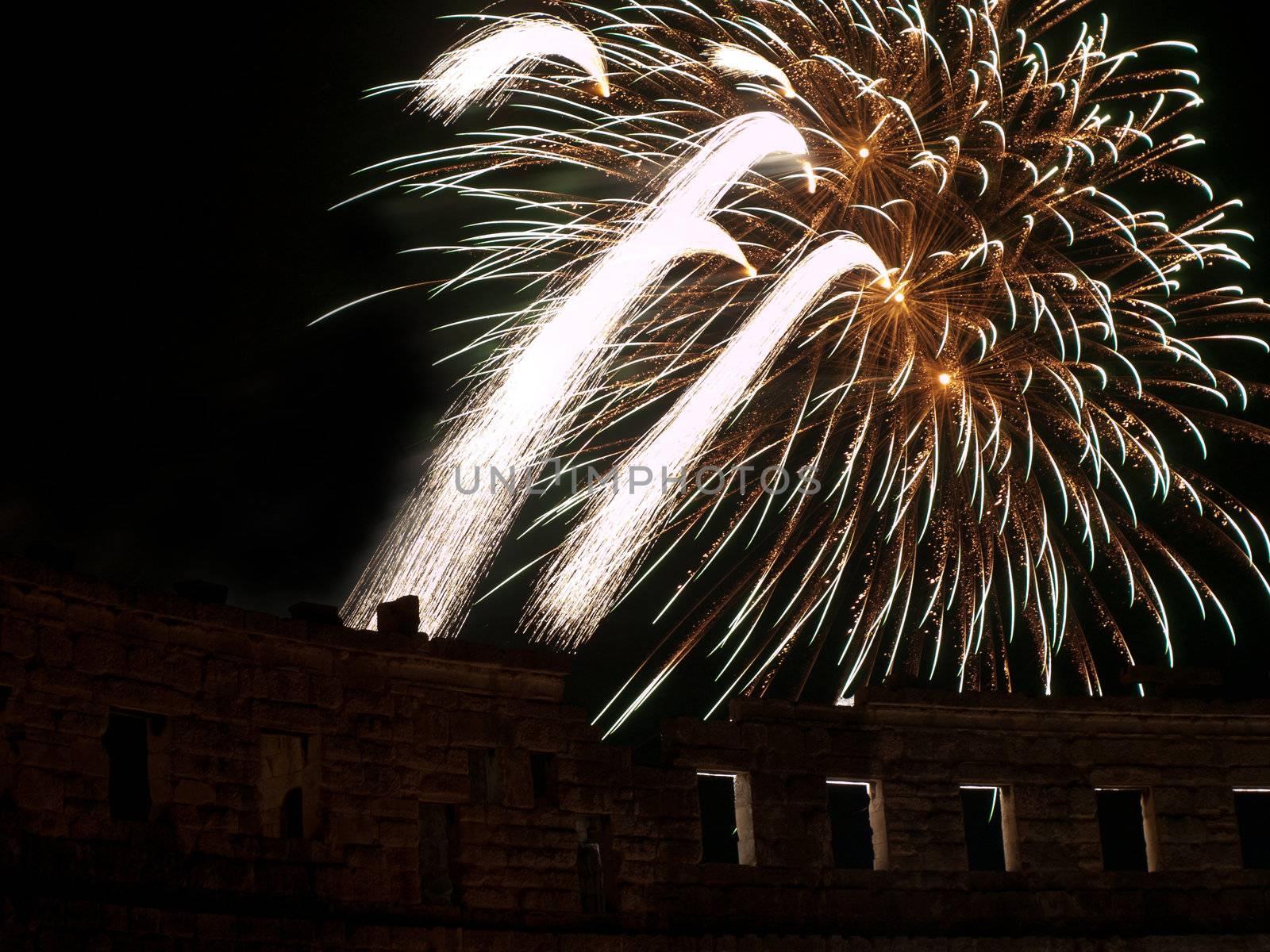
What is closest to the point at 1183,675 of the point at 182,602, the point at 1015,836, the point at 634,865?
the point at 1015,836

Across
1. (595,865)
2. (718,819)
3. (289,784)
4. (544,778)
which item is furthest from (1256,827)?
(289,784)

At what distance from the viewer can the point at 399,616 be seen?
20.5 m

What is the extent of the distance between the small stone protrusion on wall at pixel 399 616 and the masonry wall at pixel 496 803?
30cm

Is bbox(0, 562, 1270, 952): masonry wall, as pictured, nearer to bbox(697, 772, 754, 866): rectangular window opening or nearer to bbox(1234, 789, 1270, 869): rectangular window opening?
bbox(697, 772, 754, 866): rectangular window opening

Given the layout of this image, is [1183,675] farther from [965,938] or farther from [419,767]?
[419,767]

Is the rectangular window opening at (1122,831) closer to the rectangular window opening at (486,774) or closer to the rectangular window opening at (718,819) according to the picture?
the rectangular window opening at (718,819)

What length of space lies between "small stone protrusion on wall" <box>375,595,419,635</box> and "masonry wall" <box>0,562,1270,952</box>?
30cm

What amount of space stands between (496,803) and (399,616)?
242 cm

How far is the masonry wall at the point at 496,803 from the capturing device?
17.7 m

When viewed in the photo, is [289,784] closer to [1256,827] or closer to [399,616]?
[399,616]

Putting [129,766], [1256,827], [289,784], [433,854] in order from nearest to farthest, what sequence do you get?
Answer: [289,784] < [433,854] < [129,766] < [1256,827]

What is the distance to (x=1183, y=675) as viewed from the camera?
24359 mm

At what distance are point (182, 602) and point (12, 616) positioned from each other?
5.84 ft

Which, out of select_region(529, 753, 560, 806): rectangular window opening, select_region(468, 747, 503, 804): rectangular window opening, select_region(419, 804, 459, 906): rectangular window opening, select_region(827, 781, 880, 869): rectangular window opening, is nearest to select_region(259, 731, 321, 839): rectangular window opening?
select_region(468, 747, 503, 804): rectangular window opening
